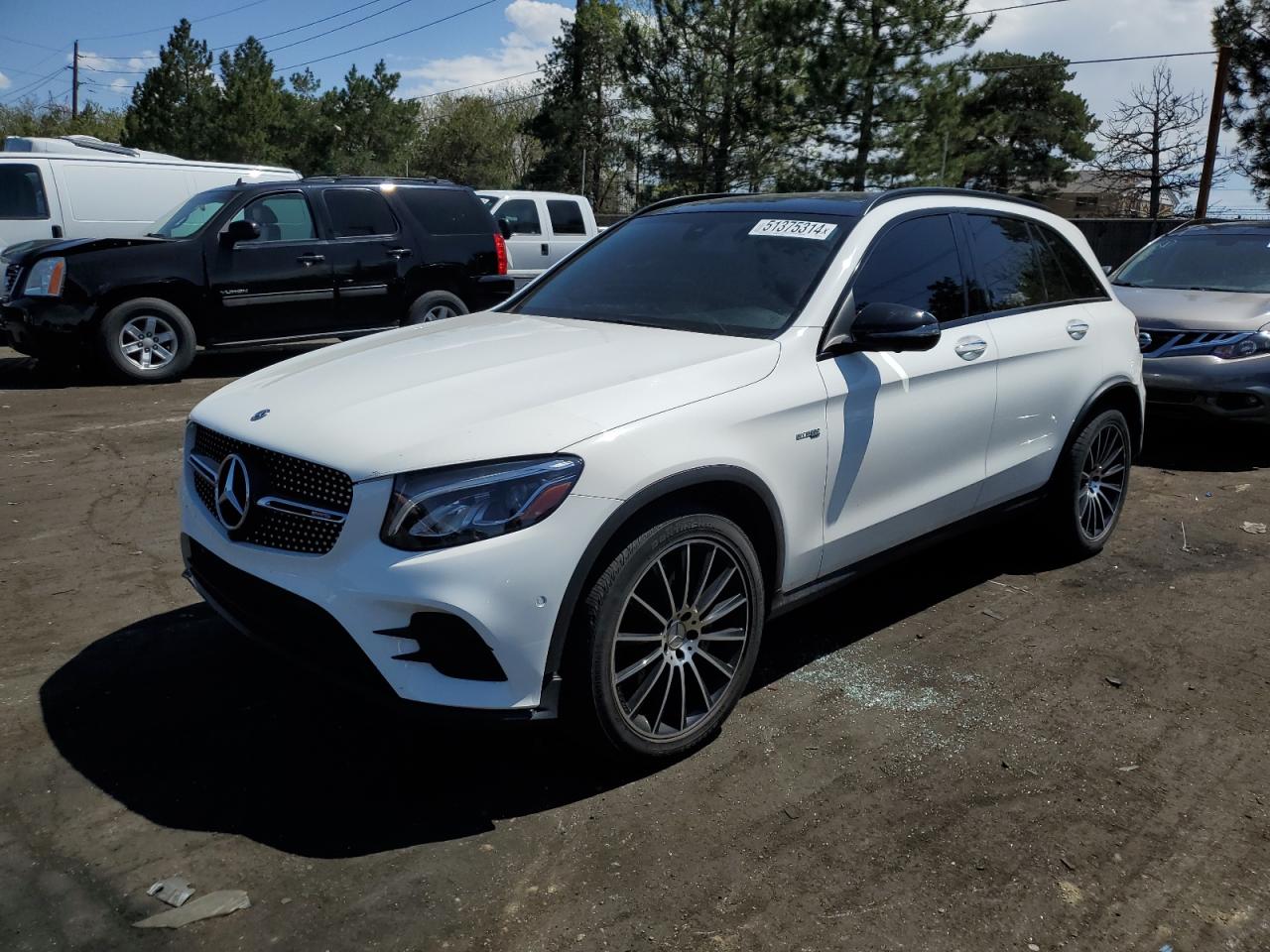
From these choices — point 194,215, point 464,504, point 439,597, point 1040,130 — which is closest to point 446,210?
point 194,215

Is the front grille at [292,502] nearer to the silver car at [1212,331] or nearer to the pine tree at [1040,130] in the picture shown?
the silver car at [1212,331]

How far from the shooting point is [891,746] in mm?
3441

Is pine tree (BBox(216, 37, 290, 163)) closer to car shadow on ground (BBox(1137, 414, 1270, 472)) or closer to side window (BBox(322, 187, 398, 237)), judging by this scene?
side window (BBox(322, 187, 398, 237))

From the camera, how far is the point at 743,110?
30.5 metres

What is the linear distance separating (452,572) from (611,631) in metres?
0.50

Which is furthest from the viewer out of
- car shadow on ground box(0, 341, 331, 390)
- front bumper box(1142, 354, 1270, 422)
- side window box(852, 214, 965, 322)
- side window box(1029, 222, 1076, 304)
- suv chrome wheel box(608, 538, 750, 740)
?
car shadow on ground box(0, 341, 331, 390)

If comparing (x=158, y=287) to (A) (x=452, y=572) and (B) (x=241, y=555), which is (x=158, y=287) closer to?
(B) (x=241, y=555)

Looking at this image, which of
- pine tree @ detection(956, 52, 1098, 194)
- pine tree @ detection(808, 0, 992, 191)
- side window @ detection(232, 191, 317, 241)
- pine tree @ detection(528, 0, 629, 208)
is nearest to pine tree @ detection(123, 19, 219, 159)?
pine tree @ detection(528, 0, 629, 208)

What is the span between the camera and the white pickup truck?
15500mm

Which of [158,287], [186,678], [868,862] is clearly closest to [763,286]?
[868,862]

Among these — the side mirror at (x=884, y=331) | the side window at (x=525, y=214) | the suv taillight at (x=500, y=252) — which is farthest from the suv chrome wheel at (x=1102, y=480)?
the side window at (x=525, y=214)

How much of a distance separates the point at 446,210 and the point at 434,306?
41.8 inches

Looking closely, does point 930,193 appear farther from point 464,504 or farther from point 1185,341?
point 1185,341

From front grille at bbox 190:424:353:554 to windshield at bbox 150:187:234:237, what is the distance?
782cm
